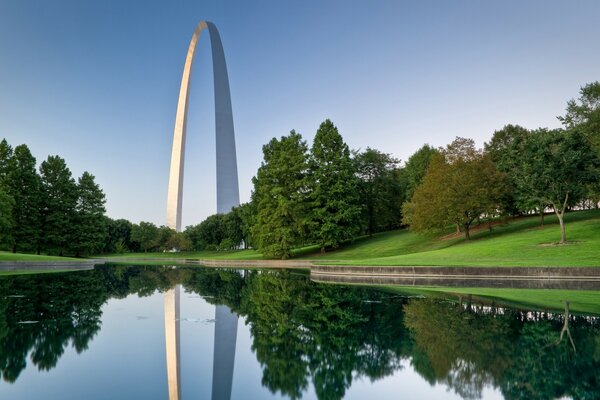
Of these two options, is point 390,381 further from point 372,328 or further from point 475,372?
point 372,328

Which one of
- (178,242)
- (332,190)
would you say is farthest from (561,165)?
(178,242)

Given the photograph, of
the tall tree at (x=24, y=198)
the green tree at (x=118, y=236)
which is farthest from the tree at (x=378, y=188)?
the green tree at (x=118, y=236)

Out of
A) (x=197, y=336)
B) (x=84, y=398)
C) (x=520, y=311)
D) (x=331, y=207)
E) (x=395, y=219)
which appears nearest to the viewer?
(x=84, y=398)

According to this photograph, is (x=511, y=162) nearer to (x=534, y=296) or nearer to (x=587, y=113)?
(x=587, y=113)

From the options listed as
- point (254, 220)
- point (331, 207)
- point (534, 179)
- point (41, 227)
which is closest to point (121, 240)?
point (41, 227)

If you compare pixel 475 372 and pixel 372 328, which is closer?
pixel 475 372

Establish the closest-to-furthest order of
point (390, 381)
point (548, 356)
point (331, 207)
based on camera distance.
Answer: point (390, 381)
point (548, 356)
point (331, 207)
